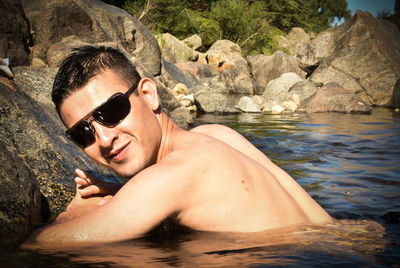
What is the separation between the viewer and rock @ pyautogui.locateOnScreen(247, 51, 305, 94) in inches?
992

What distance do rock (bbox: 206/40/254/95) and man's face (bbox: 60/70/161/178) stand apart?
74.6 ft

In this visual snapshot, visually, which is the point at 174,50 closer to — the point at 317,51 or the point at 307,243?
the point at 317,51

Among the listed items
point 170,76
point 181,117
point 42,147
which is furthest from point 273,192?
point 170,76

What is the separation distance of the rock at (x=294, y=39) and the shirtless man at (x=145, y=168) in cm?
3855

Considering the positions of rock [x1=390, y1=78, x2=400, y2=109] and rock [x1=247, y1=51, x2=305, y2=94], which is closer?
rock [x1=390, y1=78, x2=400, y2=109]

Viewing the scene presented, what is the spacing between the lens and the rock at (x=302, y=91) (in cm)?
1756

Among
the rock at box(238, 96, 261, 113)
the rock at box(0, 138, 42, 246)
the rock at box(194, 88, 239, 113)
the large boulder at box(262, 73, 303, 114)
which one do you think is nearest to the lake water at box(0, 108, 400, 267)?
the rock at box(0, 138, 42, 246)

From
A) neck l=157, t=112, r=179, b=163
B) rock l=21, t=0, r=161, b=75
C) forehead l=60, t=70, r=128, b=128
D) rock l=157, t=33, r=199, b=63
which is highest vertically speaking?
rock l=157, t=33, r=199, b=63

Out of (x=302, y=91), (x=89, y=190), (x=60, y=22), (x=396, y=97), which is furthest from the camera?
(x=302, y=91)

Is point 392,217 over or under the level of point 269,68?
under

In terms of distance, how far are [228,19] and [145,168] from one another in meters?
32.7

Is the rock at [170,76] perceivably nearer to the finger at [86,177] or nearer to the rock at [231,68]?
the rock at [231,68]

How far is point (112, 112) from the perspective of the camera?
2465 mm

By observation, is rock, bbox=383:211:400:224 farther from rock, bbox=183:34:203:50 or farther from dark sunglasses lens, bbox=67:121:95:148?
rock, bbox=183:34:203:50
